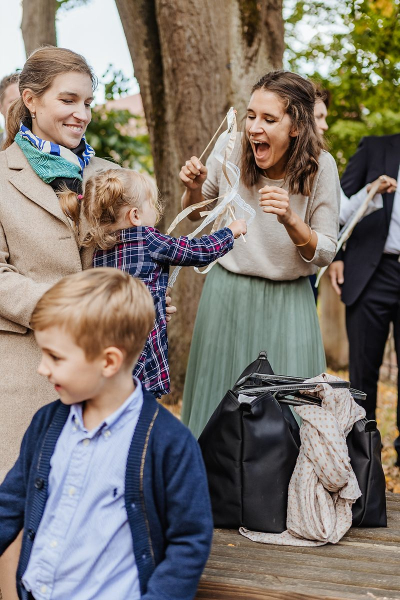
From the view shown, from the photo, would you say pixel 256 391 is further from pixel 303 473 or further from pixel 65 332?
pixel 65 332

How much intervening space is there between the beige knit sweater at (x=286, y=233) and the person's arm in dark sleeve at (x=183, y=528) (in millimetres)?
1554

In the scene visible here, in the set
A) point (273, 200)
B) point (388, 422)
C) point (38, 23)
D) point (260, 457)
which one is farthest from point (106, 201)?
point (388, 422)

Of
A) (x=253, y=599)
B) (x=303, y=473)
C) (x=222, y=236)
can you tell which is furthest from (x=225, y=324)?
(x=253, y=599)

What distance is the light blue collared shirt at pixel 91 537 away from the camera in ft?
6.45

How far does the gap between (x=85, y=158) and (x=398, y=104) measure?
652 cm

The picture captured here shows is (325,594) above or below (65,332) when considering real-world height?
below

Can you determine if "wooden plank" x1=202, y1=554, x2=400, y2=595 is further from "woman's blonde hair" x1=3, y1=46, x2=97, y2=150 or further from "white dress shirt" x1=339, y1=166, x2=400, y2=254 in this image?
"white dress shirt" x1=339, y1=166, x2=400, y2=254

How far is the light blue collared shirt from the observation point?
6.45 ft

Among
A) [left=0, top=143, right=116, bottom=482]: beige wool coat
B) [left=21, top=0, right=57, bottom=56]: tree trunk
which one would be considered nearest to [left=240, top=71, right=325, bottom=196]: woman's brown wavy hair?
[left=0, top=143, right=116, bottom=482]: beige wool coat

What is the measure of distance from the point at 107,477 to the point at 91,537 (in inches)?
6.2

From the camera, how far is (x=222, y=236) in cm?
283

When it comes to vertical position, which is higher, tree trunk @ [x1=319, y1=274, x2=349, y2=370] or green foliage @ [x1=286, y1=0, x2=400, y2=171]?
green foliage @ [x1=286, y1=0, x2=400, y2=171]

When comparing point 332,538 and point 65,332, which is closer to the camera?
point 65,332

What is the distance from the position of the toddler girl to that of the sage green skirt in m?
0.86
